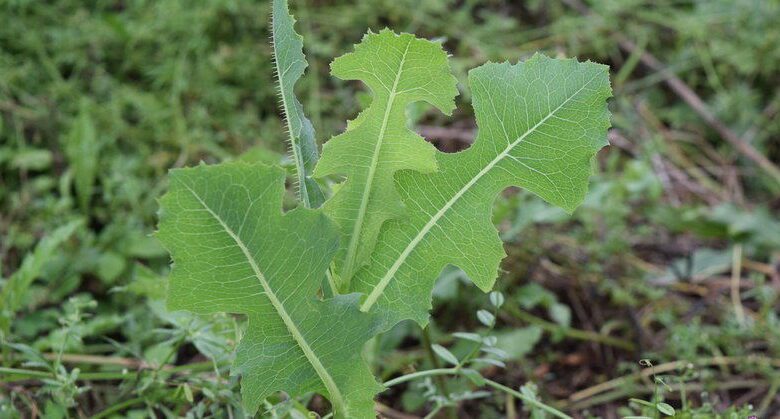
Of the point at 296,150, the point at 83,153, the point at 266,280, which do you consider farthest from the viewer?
the point at 83,153

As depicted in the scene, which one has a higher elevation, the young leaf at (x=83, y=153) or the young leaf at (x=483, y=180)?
the young leaf at (x=483, y=180)

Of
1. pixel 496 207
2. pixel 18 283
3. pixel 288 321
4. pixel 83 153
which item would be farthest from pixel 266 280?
pixel 83 153

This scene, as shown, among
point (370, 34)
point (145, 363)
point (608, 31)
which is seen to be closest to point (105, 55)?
point (145, 363)

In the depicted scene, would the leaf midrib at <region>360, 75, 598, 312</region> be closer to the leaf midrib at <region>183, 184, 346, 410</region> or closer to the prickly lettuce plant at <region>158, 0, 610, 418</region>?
the prickly lettuce plant at <region>158, 0, 610, 418</region>

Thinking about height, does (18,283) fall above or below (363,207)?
below

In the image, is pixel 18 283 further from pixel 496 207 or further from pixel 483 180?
pixel 496 207

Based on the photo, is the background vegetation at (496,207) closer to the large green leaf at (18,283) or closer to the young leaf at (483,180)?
the large green leaf at (18,283)

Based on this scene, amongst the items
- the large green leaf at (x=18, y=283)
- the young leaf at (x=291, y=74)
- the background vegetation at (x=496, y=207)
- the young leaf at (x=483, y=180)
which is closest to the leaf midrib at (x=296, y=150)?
the young leaf at (x=291, y=74)

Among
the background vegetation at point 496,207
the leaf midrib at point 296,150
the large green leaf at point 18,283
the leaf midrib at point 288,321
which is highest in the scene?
the leaf midrib at point 296,150

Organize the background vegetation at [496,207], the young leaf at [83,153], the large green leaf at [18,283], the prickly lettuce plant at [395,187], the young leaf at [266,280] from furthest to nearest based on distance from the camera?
the young leaf at [83,153]
the background vegetation at [496,207]
the large green leaf at [18,283]
the prickly lettuce plant at [395,187]
the young leaf at [266,280]
